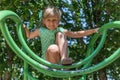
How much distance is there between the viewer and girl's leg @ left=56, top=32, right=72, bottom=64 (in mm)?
4219

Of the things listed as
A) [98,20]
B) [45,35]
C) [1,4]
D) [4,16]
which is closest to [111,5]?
[98,20]

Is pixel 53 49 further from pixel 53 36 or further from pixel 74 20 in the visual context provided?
pixel 74 20

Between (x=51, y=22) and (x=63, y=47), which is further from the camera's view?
(x=51, y=22)

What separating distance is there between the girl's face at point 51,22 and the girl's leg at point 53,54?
0.94 ft

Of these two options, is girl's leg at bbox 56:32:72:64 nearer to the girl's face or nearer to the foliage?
the girl's face

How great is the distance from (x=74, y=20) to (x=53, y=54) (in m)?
5.30

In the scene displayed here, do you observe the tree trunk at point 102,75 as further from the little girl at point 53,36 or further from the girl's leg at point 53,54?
the girl's leg at point 53,54

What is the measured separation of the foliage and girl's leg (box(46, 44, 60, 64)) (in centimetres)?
437

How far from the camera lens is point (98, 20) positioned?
9.46m

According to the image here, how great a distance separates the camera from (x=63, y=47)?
438 centimetres

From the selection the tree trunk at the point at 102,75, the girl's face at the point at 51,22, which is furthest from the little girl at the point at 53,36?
the tree trunk at the point at 102,75

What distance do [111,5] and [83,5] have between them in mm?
1038

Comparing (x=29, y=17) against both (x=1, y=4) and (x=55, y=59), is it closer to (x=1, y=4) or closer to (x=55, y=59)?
(x=1, y=4)

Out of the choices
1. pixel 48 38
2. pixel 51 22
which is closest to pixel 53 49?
pixel 48 38
